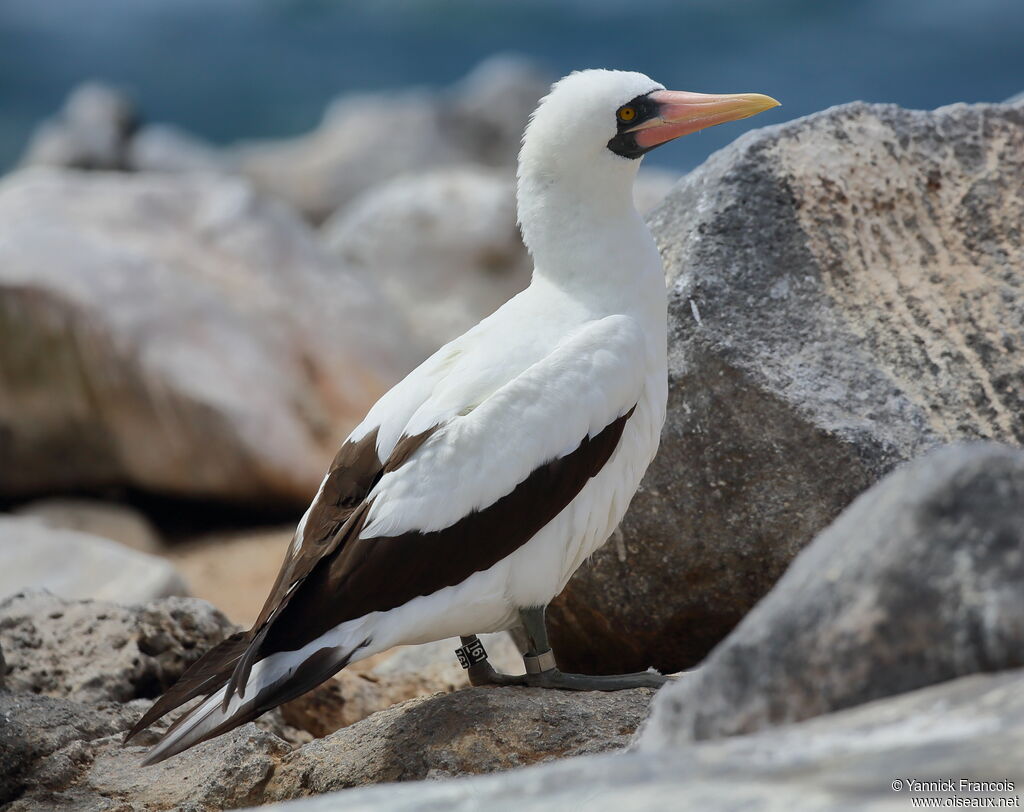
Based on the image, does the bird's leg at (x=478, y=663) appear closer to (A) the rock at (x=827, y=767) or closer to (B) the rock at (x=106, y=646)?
(B) the rock at (x=106, y=646)

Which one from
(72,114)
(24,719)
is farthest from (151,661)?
(72,114)

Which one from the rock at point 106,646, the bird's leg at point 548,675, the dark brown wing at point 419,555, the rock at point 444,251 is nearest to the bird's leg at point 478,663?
the bird's leg at point 548,675

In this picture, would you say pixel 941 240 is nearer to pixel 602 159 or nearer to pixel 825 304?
pixel 825 304

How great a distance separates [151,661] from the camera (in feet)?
13.6

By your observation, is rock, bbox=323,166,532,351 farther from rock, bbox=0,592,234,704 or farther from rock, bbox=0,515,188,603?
rock, bbox=0,592,234,704

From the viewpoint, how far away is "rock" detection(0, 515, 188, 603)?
5281 millimetres

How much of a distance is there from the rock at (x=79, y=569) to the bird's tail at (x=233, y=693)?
1.96 meters

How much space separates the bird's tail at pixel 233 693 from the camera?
10.5 ft

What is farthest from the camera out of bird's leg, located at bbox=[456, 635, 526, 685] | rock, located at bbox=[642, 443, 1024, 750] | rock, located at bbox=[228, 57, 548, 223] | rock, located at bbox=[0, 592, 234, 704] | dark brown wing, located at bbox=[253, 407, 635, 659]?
rock, located at bbox=[228, 57, 548, 223]

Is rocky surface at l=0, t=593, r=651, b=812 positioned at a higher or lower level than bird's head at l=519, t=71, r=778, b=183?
lower

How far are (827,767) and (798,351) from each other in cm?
240

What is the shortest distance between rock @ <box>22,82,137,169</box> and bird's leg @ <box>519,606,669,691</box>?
18547mm

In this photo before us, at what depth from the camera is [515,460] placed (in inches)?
134

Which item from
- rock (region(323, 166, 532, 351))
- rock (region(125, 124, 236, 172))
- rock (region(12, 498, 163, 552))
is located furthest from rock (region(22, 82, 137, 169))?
rock (region(12, 498, 163, 552))
